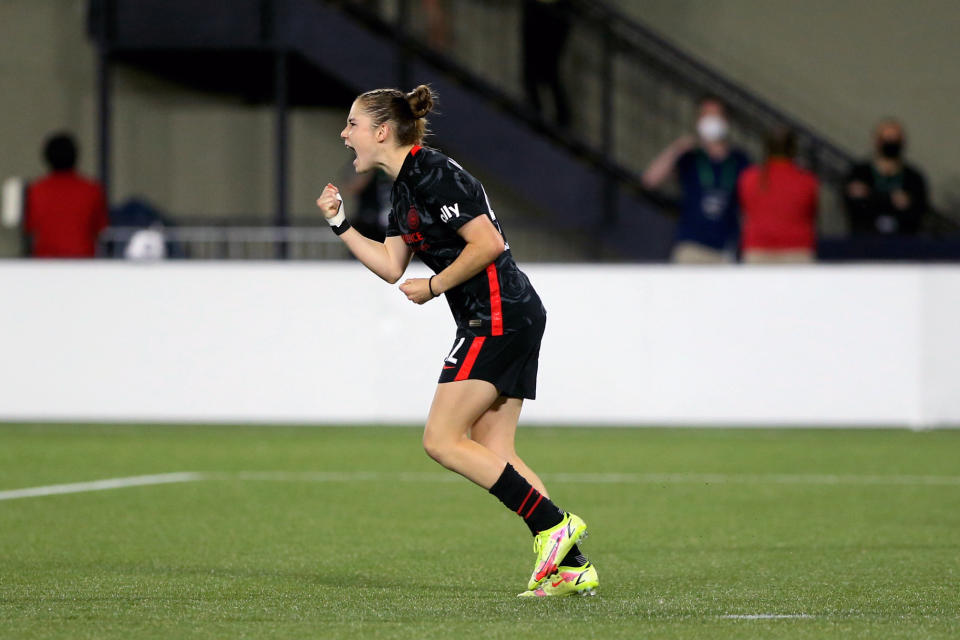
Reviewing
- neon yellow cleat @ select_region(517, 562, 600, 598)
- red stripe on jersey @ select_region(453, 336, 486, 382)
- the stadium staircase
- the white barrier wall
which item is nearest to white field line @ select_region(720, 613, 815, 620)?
neon yellow cleat @ select_region(517, 562, 600, 598)

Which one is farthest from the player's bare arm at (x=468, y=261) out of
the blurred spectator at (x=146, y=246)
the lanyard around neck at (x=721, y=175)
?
the blurred spectator at (x=146, y=246)

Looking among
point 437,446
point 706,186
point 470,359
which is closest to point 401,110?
point 470,359

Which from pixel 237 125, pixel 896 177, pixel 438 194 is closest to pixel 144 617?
pixel 438 194

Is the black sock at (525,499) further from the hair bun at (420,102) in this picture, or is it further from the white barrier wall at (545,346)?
the white barrier wall at (545,346)

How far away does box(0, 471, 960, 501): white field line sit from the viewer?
30.0ft

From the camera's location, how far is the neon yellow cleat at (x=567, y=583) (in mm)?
5371

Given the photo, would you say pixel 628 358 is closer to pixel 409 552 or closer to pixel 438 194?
pixel 409 552

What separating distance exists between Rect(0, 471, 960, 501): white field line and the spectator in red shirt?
4.09 m

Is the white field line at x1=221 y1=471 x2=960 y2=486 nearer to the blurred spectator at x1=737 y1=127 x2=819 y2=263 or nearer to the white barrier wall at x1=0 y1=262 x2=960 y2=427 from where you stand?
the white barrier wall at x1=0 y1=262 x2=960 y2=427

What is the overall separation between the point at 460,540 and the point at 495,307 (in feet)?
5.81

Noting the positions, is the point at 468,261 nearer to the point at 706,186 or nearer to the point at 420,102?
the point at 420,102

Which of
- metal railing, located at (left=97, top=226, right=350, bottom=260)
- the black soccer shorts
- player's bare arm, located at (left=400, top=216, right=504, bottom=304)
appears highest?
player's bare arm, located at (left=400, top=216, right=504, bottom=304)

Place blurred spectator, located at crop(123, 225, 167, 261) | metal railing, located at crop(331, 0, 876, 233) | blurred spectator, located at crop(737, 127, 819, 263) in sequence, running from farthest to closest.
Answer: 1. metal railing, located at crop(331, 0, 876, 233)
2. blurred spectator, located at crop(123, 225, 167, 261)
3. blurred spectator, located at crop(737, 127, 819, 263)

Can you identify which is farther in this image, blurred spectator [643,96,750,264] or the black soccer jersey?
blurred spectator [643,96,750,264]
